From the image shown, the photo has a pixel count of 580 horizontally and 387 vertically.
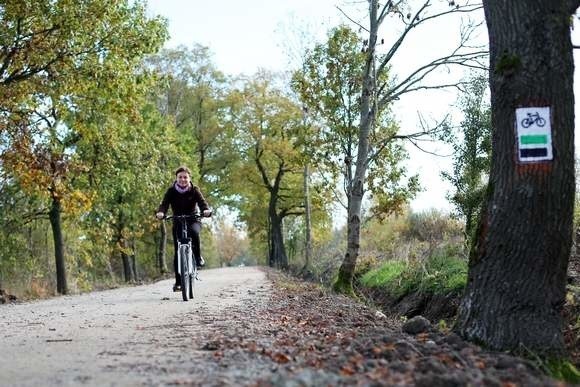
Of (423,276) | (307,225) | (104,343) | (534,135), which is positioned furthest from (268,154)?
(534,135)

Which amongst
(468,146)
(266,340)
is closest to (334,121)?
(468,146)

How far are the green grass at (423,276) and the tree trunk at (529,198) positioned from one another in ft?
18.1

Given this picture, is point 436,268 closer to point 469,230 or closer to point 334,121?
point 469,230

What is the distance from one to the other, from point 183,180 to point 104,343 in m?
5.50

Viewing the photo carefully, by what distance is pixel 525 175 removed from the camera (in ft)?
19.0

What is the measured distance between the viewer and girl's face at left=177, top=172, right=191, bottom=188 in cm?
1163

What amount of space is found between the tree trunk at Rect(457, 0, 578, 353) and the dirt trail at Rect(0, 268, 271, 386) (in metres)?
2.76

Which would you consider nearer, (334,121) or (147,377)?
(147,377)

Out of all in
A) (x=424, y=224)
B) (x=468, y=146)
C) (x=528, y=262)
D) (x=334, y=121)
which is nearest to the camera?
(x=528, y=262)

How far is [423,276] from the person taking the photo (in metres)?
13.5

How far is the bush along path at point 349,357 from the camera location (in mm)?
4094

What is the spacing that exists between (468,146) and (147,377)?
14.3m

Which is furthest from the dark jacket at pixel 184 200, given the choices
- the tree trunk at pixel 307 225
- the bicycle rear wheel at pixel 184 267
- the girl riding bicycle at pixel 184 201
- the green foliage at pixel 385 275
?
the tree trunk at pixel 307 225

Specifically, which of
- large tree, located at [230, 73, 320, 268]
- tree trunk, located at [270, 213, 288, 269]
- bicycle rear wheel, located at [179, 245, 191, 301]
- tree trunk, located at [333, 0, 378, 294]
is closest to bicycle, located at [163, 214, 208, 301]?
bicycle rear wheel, located at [179, 245, 191, 301]
